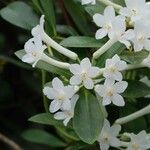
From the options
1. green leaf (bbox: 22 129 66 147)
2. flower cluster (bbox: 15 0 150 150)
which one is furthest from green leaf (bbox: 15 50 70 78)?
green leaf (bbox: 22 129 66 147)

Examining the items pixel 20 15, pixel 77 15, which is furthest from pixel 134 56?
pixel 20 15

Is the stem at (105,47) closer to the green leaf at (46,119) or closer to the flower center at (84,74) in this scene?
the flower center at (84,74)

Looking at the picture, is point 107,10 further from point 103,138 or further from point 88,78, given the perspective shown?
point 103,138

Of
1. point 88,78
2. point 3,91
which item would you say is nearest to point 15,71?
point 3,91

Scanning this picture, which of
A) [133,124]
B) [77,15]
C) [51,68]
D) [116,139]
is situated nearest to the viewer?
[51,68]

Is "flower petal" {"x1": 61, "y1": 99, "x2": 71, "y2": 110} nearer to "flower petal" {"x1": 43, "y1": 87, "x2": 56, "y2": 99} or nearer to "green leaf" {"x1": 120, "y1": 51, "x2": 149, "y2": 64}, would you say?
"flower petal" {"x1": 43, "y1": 87, "x2": 56, "y2": 99}

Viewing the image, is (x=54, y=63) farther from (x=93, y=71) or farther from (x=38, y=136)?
(x=38, y=136)
